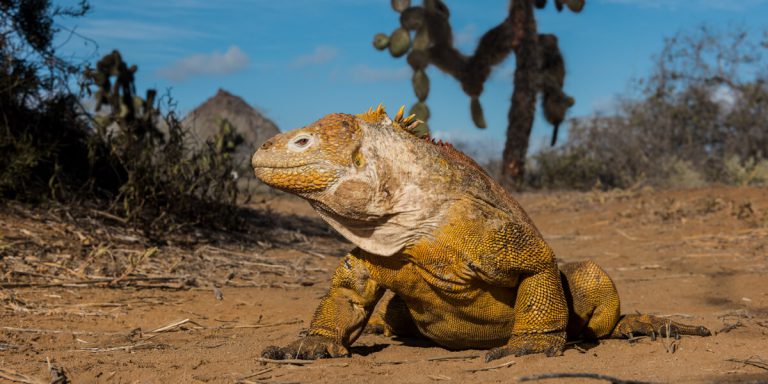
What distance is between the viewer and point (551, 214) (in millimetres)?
16172

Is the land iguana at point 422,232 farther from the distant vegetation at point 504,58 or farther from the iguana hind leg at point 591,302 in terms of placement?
the distant vegetation at point 504,58

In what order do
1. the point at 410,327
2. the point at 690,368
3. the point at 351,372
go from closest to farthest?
the point at 690,368 < the point at 351,372 < the point at 410,327

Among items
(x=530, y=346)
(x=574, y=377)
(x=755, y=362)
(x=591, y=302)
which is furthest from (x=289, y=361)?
(x=755, y=362)

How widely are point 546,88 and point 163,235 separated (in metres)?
16.7

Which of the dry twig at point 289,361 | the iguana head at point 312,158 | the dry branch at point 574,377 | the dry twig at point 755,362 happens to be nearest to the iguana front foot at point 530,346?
the dry branch at point 574,377

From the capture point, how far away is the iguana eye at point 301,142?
3.96m

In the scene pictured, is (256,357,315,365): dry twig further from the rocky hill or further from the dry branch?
the rocky hill

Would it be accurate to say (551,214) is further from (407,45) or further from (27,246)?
(27,246)

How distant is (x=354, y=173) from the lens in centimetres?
391

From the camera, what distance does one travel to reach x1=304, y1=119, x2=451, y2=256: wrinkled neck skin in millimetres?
3896

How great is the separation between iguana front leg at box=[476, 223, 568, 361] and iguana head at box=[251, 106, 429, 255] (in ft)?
1.73

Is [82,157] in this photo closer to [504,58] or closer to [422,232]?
[422,232]

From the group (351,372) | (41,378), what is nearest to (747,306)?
(351,372)

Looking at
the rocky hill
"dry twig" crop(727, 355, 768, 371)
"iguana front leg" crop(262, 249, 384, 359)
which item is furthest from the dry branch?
the rocky hill
